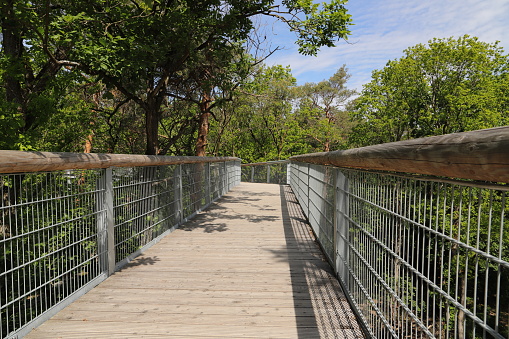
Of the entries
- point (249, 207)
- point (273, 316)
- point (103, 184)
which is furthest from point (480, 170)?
point (249, 207)

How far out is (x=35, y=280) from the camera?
8.43 ft

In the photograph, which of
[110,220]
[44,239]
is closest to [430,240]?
[44,239]

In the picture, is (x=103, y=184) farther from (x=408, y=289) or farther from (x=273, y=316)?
(x=408, y=289)

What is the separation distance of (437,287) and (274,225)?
5244mm

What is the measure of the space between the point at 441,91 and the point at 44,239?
24.2m

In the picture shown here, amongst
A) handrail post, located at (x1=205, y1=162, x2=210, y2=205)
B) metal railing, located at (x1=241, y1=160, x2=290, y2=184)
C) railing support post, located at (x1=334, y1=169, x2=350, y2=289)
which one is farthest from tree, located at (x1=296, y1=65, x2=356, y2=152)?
railing support post, located at (x1=334, y1=169, x2=350, y2=289)

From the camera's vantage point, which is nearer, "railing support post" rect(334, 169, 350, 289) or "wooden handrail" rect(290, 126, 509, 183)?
"wooden handrail" rect(290, 126, 509, 183)

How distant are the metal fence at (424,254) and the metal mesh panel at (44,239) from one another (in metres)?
2.46

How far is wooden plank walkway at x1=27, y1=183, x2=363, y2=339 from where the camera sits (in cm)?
262

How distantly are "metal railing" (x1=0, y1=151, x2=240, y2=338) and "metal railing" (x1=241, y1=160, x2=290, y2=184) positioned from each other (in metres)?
12.0

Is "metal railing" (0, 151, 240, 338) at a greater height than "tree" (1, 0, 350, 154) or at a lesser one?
lesser

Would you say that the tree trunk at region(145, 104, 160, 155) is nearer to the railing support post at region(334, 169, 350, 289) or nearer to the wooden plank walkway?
the wooden plank walkway

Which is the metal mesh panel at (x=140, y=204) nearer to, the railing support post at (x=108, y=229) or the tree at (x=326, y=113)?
the railing support post at (x=108, y=229)

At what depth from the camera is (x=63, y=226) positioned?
288 cm
